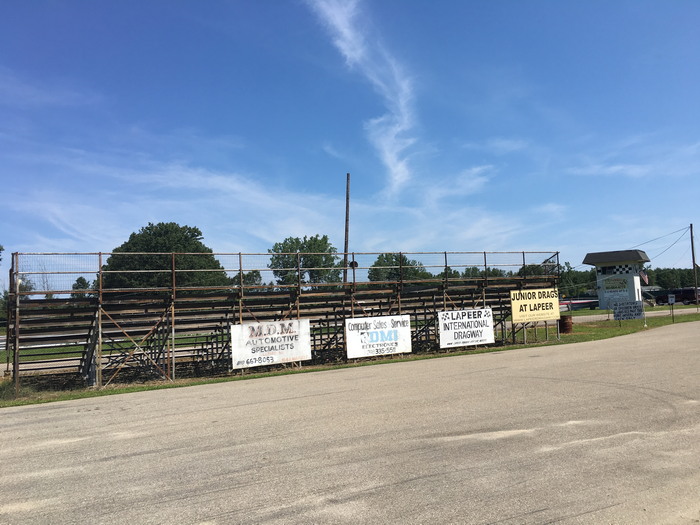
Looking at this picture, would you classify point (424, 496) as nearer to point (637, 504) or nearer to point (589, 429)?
point (637, 504)

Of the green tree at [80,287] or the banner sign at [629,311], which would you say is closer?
the green tree at [80,287]

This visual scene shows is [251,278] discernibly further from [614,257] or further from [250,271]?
[614,257]

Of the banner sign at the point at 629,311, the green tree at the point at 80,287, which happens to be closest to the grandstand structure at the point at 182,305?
the green tree at the point at 80,287

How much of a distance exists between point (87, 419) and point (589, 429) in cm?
976

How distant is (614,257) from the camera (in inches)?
2330

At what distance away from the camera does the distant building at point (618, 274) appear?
5250cm

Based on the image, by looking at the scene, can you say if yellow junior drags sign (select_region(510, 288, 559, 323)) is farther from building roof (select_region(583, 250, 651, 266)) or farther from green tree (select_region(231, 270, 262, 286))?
building roof (select_region(583, 250, 651, 266))

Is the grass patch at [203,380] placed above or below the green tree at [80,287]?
below

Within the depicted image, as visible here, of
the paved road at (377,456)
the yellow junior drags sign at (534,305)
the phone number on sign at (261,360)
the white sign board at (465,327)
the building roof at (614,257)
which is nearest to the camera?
the paved road at (377,456)

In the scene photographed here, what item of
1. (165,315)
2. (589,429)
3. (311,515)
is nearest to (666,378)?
(589,429)

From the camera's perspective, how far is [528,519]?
458cm

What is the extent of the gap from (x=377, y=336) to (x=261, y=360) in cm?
541

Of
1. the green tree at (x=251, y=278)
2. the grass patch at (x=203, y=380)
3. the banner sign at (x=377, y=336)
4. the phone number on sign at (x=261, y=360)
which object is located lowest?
the grass patch at (x=203, y=380)

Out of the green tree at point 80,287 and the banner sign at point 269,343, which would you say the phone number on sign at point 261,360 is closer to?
the banner sign at point 269,343
